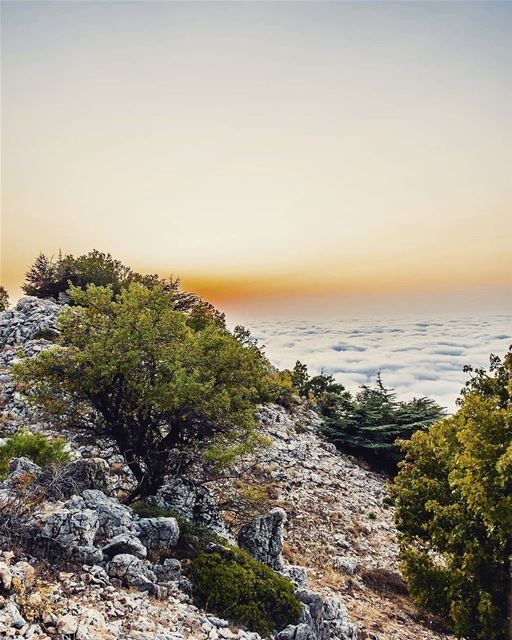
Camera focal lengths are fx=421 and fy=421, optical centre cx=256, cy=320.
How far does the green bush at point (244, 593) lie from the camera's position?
8305mm

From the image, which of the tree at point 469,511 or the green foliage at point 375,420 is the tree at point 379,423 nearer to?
the green foliage at point 375,420

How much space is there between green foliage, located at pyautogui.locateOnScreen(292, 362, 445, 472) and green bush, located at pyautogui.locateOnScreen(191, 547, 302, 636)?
17701 millimetres

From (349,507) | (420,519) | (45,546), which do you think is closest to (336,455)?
(349,507)

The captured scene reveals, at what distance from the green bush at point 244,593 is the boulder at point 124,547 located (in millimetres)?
1286

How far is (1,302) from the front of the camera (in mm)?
49469

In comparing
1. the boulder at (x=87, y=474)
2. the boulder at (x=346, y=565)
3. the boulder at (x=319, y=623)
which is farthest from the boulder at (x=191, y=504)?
the boulder at (x=346, y=565)

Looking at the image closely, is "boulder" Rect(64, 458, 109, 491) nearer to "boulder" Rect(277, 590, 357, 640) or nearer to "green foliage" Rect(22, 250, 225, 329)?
"boulder" Rect(277, 590, 357, 640)

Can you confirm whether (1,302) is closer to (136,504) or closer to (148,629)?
(136,504)

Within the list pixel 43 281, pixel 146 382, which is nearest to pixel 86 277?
pixel 43 281

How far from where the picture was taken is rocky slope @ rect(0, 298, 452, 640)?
6.54m

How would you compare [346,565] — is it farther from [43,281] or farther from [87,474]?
[43,281]

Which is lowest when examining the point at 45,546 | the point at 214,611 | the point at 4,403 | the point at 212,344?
the point at 214,611

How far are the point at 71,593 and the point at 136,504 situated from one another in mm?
5041

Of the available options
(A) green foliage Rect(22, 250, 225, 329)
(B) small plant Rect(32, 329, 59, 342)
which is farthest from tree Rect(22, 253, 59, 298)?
(B) small plant Rect(32, 329, 59, 342)
